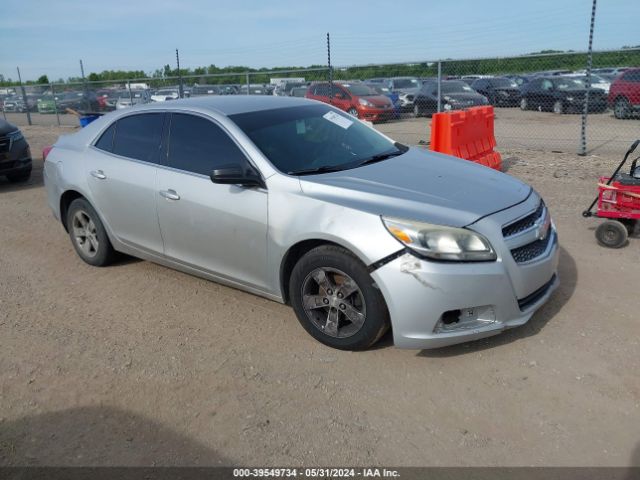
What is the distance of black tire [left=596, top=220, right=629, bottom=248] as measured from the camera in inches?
208

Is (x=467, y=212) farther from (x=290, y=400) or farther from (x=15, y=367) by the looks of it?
(x=15, y=367)

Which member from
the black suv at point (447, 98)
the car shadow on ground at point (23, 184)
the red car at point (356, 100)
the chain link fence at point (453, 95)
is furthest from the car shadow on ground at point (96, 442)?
the black suv at point (447, 98)

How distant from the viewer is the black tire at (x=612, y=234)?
529 centimetres

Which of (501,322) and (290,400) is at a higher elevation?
(501,322)

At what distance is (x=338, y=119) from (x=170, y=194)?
1549 millimetres

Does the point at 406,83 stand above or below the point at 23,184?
above

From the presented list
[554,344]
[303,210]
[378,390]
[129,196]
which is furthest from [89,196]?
[554,344]

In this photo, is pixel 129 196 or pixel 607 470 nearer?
pixel 607 470

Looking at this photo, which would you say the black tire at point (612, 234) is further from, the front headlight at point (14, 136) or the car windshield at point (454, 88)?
the car windshield at point (454, 88)

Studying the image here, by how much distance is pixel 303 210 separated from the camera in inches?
Answer: 144

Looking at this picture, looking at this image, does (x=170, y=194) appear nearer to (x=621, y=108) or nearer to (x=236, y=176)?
(x=236, y=176)

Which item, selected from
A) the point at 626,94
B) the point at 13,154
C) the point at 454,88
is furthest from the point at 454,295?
the point at 454,88

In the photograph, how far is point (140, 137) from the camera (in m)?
4.79

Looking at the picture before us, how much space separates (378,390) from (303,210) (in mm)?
1228
